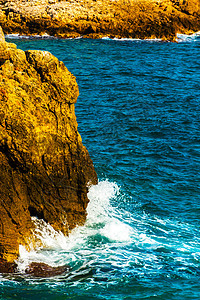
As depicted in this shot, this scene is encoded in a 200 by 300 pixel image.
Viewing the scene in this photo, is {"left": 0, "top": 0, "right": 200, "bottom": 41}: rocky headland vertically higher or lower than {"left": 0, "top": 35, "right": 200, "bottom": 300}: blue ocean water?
higher

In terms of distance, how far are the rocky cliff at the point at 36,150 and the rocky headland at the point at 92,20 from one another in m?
38.0

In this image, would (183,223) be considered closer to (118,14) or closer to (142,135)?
(142,135)

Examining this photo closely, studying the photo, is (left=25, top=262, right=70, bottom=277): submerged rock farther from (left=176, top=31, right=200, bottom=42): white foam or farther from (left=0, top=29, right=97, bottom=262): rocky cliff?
(left=176, top=31, right=200, bottom=42): white foam

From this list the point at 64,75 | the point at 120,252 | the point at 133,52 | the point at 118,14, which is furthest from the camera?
the point at 118,14

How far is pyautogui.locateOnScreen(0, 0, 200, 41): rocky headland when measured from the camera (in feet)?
179

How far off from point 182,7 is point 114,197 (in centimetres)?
Answer: 4225

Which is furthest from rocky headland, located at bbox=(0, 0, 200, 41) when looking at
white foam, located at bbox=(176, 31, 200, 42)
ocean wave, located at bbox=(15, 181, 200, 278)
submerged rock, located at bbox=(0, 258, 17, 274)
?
submerged rock, located at bbox=(0, 258, 17, 274)

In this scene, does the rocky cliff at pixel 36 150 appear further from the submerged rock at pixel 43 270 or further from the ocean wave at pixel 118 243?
the submerged rock at pixel 43 270

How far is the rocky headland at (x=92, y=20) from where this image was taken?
54.7 meters

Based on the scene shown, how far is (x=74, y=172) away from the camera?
712 inches

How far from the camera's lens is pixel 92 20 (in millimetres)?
55000

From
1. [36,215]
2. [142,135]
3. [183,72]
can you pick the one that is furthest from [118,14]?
[36,215]

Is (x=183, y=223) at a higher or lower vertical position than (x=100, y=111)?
lower

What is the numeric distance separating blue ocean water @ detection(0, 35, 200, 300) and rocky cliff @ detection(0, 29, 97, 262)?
740 millimetres
